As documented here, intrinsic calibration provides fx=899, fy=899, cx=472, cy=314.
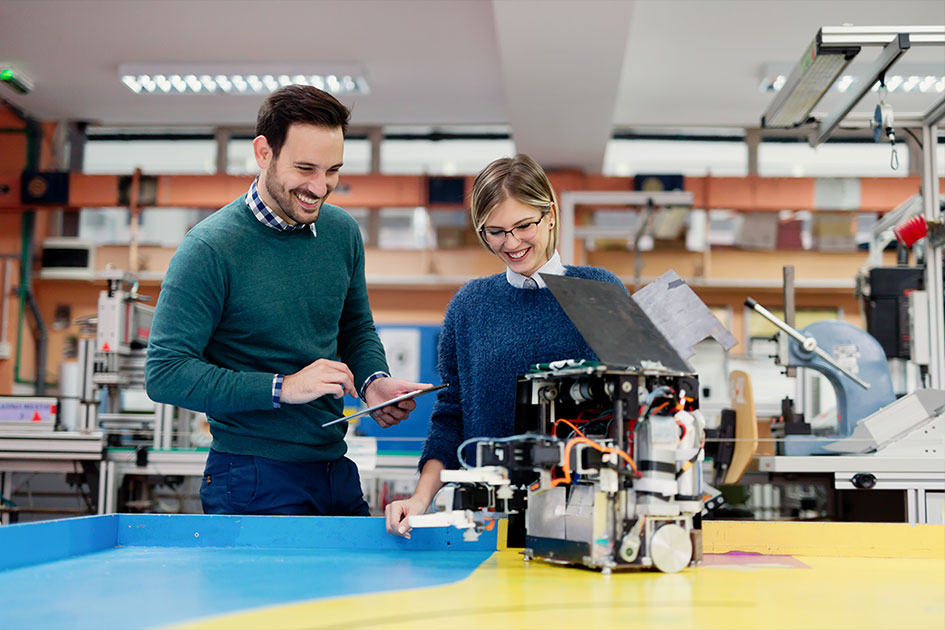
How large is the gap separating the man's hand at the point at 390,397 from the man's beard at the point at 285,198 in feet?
1.11

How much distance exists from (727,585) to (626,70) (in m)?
5.61

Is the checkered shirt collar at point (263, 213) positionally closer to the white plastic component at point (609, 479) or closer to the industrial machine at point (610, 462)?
the industrial machine at point (610, 462)

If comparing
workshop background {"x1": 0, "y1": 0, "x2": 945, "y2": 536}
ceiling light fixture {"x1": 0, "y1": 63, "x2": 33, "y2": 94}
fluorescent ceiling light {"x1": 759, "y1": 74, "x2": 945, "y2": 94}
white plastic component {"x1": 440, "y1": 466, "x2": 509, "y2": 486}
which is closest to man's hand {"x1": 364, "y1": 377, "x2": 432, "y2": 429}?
white plastic component {"x1": 440, "y1": 466, "x2": 509, "y2": 486}

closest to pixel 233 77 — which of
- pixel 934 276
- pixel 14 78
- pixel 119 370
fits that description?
pixel 14 78

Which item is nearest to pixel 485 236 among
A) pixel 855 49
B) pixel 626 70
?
pixel 855 49

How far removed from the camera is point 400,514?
138 cm

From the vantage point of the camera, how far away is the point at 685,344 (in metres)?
1.28

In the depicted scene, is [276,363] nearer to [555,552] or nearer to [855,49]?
[555,552]

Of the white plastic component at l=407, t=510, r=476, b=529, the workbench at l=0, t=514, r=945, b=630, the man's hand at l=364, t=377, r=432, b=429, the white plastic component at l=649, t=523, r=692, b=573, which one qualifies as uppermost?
the man's hand at l=364, t=377, r=432, b=429

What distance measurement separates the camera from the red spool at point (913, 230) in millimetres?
3868

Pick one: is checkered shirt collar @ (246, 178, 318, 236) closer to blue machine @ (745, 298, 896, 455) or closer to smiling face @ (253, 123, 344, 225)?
smiling face @ (253, 123, 344, 225)

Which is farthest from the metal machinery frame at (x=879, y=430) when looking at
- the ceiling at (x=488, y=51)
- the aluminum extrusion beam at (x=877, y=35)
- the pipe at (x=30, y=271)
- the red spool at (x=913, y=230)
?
the pipe at (x=30, y=271)

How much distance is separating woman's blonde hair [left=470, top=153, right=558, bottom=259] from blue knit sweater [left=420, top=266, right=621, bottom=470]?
0.14m

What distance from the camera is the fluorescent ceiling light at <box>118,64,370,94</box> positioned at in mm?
6105
